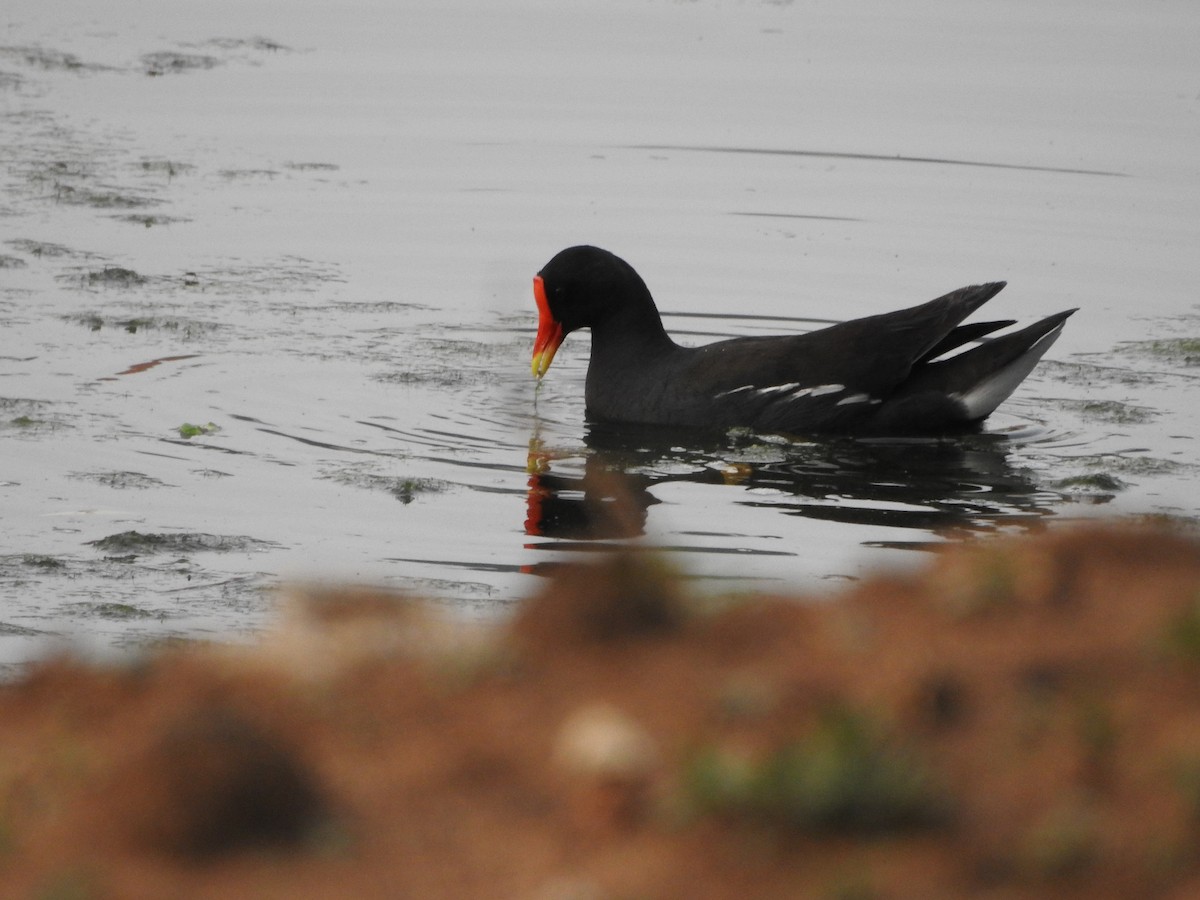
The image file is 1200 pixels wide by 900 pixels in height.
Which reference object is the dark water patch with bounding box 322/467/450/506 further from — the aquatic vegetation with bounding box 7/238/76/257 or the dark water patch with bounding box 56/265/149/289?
the aquatic vegetation with bounding box 7/238/76/257

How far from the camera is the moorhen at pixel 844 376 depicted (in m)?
9.89

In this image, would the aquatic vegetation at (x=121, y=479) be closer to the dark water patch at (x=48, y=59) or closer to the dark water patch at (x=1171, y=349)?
the dark water patch at (x=1171, y=349)

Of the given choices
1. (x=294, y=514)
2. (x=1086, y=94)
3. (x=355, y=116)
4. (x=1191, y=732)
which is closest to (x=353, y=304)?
(x=294, y=514)

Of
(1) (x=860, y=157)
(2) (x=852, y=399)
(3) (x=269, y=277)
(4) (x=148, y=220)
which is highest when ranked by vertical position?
(1) (x=860, y=157)

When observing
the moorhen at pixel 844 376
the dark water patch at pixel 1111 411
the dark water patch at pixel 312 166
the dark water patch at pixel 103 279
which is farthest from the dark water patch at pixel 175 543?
the dark water patch at pixel 312 166

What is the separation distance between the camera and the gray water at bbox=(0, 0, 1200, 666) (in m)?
7.93

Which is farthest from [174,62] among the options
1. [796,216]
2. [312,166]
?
[796,216]

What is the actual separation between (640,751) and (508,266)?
9.85 m

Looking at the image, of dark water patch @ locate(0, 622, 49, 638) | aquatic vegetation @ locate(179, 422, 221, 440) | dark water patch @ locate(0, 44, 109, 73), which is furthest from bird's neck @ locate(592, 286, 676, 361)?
dark water patch @ locate(0, 44, 109, 73)

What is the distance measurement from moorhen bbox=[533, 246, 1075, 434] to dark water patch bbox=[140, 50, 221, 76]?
32.9 feet

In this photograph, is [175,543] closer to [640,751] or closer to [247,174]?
[640,751]

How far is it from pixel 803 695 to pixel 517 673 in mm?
701

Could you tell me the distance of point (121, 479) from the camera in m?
8.41

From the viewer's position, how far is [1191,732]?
3.70m
